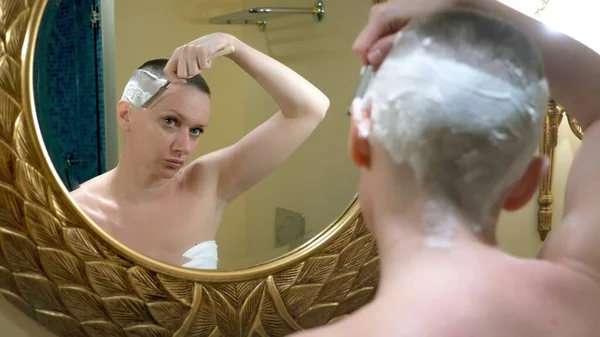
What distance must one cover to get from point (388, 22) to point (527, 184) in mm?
189

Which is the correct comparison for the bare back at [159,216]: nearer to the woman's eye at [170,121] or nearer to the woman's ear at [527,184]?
the woman's eye at [170,121]

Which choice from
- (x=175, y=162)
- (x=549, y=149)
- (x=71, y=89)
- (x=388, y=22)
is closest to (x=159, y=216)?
(x=175, y=162)

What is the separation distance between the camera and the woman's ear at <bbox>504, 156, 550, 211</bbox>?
481mm

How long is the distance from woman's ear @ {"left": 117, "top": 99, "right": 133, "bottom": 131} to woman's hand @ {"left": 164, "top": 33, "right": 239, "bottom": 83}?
0.19ft

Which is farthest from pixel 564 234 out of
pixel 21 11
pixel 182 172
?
pixel 21 11

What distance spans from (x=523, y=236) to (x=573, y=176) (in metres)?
0.47

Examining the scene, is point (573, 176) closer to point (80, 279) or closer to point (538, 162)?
point (538, 162)

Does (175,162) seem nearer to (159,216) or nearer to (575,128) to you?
(159,216)

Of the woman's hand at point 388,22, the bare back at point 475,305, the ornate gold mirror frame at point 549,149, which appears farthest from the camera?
the ornate gold mirror frame at point 549,149

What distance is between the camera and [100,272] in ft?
2.26

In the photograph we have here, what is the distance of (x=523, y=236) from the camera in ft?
3.38

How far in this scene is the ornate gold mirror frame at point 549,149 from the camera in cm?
98

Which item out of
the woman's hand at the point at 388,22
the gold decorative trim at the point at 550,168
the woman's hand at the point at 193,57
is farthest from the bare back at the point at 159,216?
the gold decorative trim at the point at 550,168

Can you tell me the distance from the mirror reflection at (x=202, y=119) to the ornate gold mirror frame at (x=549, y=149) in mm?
378
